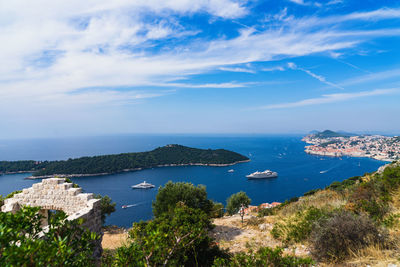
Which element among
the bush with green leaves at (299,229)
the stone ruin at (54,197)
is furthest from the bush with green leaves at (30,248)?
the bush with green leaves at (299,229)

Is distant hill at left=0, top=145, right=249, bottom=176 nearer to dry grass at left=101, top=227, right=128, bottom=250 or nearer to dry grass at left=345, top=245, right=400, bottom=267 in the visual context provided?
dry grass at left=101, top=227, right=128, bottom=250

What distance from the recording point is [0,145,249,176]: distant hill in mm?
67906

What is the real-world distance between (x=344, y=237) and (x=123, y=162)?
8189cm

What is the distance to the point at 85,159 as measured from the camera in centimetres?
7456

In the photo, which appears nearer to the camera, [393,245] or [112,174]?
[393,245]

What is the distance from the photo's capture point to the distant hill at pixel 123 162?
2673 inches

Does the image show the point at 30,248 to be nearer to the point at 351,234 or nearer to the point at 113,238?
the point at 351,234

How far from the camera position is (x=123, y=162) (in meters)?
78.8

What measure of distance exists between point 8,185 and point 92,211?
7187 centimetres

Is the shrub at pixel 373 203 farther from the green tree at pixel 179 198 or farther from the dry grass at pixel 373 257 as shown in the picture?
the green tree at pixel 179 198

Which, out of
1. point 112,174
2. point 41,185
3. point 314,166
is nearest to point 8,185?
point 112,174

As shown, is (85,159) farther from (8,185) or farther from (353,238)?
(353,238)

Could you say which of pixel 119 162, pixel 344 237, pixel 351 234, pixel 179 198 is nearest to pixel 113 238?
pixel 179 198

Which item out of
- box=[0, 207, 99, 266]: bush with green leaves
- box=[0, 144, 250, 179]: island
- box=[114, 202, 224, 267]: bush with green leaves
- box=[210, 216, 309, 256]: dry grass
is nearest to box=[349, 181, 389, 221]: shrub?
box=[210, 216, 309, 256]: dry grass
